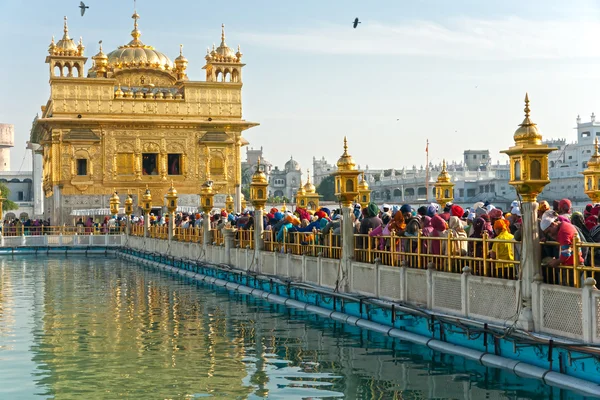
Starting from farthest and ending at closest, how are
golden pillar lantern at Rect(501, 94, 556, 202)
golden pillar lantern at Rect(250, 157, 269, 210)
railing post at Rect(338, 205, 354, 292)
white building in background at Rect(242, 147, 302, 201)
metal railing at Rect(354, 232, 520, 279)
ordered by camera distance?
white building in background at Rect(242, 147, 302, 201) < golden pillar lantern at Rect(250, 157, 269, 210) < railing post at Rect(338, 205, 354, 292) < metal railing at Rect(354, 232, 520, 279) < golden pillar lantern at Rect(501, 94, 556, 202)

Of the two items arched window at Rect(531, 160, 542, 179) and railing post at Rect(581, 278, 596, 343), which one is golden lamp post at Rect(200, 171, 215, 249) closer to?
arched window at Rect(531, 160, 542, 179)

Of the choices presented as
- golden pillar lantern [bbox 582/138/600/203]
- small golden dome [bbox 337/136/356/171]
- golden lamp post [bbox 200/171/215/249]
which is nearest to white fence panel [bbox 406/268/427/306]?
small golden dome [bbox 337/136/356/171]

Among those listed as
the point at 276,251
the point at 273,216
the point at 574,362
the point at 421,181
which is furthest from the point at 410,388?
the point at 421,181

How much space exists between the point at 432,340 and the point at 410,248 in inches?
58.4

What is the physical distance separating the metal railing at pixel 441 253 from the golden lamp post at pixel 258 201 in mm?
5259

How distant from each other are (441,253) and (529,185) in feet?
7.19

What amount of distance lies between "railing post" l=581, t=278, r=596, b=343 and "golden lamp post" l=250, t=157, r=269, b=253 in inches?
434

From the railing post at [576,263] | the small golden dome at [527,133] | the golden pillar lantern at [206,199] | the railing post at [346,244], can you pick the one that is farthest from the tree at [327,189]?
the railing post at [576,263]

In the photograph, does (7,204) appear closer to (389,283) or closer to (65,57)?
(65,57)

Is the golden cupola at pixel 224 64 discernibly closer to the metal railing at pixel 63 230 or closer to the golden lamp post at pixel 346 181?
the metal railing at pixel 63 230

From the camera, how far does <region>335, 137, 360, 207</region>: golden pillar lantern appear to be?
1417 centimetres

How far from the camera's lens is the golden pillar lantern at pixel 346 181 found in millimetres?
14172

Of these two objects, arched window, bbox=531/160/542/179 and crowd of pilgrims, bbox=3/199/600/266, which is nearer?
crowd of pilgrims, bbox=3/199/600/266

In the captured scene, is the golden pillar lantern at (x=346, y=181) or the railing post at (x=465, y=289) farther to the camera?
the golden pillar lantern at (x=346, y=181)
